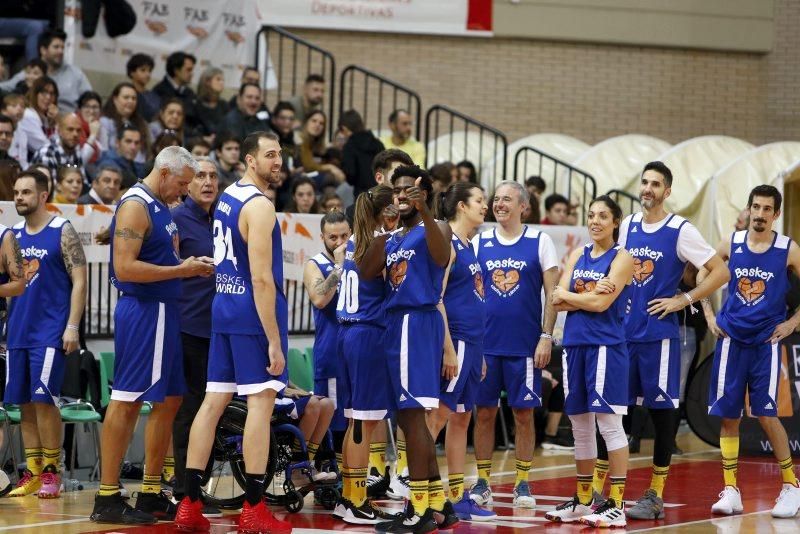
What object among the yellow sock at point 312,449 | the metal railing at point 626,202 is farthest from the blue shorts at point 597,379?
the metal railing at point 626,202

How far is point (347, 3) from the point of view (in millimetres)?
19453

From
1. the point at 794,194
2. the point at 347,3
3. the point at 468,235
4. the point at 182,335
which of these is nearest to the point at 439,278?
the point at 468,235

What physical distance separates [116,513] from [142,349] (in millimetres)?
946

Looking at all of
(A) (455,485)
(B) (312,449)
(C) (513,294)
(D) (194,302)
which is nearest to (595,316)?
(C) (513,294)

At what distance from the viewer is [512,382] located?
29.5ft

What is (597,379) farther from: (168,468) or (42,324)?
(42,324)

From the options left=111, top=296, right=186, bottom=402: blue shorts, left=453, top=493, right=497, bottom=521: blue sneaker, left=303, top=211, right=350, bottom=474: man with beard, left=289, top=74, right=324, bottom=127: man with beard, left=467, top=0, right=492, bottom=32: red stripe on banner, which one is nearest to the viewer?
left=111, top=296, right=186, bottom=402: blue shorts

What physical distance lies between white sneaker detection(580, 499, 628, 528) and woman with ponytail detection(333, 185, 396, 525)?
1.22 metres

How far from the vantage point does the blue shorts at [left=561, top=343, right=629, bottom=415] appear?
7961 millimetres

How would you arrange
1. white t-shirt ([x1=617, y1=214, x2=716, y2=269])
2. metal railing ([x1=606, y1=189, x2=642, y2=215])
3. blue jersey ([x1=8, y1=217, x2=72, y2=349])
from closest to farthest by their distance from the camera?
white t-shirt ([x1=617, y1=214, x2=716, y2=269]), blue jersey ([x1=8, y1=217, x2=72, y2=349]), metal railing ([x1=606, y1=189, x2=642, y2=215])

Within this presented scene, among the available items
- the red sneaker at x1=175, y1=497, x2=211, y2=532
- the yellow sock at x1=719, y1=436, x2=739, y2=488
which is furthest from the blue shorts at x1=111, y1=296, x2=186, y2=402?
the yellow sock at x1=719, y1=436, x2=739, y2=488

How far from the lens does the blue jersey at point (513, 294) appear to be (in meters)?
8.96

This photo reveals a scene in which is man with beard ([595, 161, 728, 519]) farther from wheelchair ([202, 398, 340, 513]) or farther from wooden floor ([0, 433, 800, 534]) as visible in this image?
wheelchair ([202, 398, 340, 513])

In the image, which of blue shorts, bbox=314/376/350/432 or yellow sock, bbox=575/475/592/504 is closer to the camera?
yellow sock, bbox=575/475/592/504
